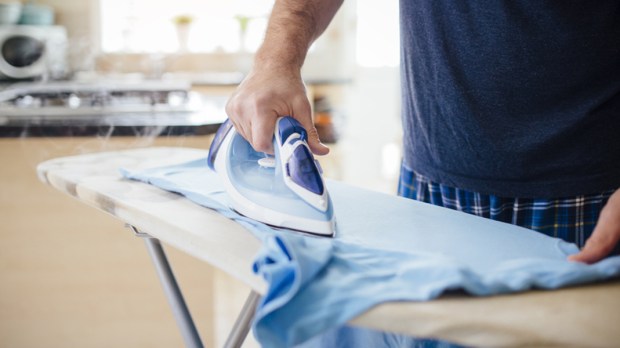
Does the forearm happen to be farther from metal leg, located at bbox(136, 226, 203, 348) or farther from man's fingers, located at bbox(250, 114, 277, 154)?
metal leg, located at bbox(136, 226, 203, 348)

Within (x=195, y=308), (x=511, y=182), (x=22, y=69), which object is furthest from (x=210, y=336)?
(x=22, y=69)

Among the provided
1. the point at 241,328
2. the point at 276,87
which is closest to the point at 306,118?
the point at 276,87

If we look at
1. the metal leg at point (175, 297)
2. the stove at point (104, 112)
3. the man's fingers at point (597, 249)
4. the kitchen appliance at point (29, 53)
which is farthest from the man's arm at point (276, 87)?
the kitchen appliance at point (29, 53)

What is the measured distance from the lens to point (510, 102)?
0.97 m

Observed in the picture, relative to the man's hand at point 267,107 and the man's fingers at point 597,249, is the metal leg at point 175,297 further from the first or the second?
the man's fingers at point 597,249

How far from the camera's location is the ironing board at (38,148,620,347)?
539 mm

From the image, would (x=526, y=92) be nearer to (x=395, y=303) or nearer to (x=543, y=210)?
(x=543, y=210)

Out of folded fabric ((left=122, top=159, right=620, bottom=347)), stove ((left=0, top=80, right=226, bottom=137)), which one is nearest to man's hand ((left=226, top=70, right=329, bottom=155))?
folded fabric ((left=122, top=159, right=620, bottom=347))

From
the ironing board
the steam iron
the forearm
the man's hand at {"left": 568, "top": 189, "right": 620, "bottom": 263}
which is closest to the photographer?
the ironing board

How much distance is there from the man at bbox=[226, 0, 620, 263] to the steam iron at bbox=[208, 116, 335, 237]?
5cm

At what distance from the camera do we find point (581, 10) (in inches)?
36.2

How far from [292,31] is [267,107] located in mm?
233

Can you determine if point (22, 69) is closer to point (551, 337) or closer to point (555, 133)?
point (555, 133)

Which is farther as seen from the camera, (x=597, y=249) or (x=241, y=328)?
(x=241, y=328)
